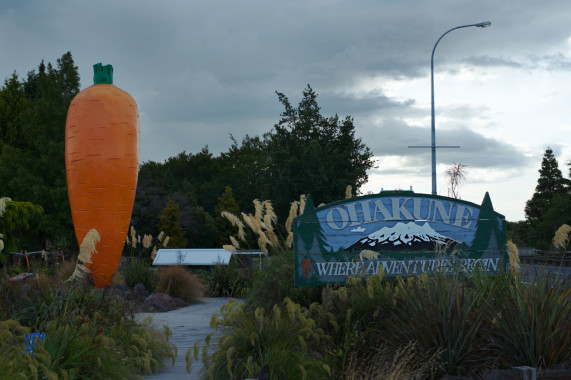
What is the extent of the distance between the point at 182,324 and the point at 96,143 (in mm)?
4905

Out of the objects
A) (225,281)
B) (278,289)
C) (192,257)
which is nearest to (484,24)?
(225,281)

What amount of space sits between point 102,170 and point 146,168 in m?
32.3

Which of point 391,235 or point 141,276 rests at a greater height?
point 391,235

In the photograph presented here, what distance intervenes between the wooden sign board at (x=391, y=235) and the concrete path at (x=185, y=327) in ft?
6.53

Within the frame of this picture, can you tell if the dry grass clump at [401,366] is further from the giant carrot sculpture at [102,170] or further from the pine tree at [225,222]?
the pine tree at [225,222]

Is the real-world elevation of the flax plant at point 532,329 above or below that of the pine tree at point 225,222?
below

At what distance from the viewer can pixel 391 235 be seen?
9047 mm

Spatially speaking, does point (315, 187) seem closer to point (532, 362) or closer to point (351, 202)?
point (351, 202)

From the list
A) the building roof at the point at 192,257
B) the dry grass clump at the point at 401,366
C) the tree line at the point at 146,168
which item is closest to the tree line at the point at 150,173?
the tree line at the point at 146,168

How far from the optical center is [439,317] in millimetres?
5566

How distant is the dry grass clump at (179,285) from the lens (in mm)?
15250

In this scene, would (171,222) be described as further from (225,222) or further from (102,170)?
(102,170)

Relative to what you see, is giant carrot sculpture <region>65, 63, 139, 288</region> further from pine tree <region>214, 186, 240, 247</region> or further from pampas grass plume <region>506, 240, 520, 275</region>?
pine tree <region>214, 186, 240, 247</region>

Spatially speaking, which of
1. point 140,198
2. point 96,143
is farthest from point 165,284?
point 140,198
